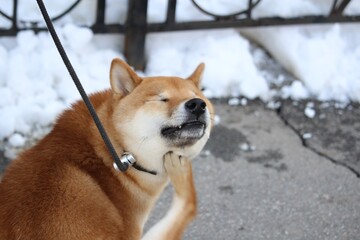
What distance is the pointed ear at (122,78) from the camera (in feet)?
11.0

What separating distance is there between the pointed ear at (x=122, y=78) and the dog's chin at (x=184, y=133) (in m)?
0.28

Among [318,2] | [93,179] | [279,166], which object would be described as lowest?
[279,166]

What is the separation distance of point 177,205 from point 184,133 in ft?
1.23

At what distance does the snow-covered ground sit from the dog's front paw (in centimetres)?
149

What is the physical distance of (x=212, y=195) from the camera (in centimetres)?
439

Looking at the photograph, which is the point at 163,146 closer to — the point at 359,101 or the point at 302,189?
the point at 302,189

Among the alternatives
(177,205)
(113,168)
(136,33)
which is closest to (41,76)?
(136,33)

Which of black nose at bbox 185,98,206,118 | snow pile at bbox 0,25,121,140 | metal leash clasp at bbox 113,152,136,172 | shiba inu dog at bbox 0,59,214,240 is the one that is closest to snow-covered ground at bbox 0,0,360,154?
snow pile at bbox 0,25,121,140

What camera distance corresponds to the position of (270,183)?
4535 mm

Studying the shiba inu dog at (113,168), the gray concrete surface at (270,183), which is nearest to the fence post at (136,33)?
the gray concrete surface at (270,183)

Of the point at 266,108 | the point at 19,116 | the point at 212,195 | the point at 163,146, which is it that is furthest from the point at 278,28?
the point at 163,146

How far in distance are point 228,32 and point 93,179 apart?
8.45 ft

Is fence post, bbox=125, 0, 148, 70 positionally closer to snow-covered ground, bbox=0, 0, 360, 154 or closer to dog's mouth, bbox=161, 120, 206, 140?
snow-covered ground, bbox=0, 0, 360, 154

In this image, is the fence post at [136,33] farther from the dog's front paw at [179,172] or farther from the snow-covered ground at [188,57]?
the dog's front paw at [179,172]
